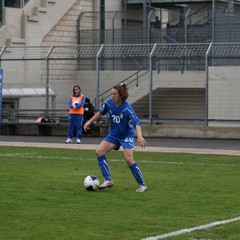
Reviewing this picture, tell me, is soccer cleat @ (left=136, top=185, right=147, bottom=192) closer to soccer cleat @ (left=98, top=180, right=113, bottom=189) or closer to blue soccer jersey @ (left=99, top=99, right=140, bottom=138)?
soccer cleat @ (left=98, top=180, right=113, bottom=189)

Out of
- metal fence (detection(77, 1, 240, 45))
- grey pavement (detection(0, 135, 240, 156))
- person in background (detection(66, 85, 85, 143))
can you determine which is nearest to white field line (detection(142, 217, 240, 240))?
grey pavement (detection(0, 135, 240, 156))

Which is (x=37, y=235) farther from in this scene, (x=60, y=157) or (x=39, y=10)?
(x=39, y=10)

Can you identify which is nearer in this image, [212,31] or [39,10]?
[212,31]

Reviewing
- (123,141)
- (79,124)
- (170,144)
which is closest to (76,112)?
(79,124)

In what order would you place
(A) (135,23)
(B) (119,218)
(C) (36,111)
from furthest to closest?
(A) (135,23) → (C) (36,111) → (B) (119,218)

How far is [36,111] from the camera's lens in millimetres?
34062

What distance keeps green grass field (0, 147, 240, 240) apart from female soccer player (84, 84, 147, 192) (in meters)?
0.31

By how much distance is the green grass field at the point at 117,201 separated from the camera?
9945mm

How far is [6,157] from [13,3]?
66.5ft

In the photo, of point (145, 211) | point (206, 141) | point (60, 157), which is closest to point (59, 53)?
point (206, 141)

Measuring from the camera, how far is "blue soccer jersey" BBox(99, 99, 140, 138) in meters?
13.9

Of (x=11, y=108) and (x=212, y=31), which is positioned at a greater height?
(x=212, y=31)

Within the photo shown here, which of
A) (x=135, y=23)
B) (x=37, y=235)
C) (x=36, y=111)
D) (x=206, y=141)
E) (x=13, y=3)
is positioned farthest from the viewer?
(x=135, y=23)

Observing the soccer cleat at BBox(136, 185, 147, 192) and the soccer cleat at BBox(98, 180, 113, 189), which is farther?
the soccer cleat at BBox(98, 180, 113, 189)
